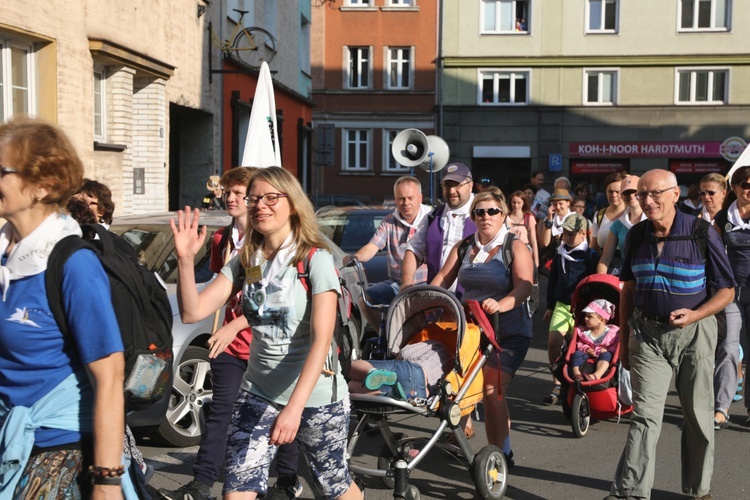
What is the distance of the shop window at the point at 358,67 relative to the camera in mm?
42688

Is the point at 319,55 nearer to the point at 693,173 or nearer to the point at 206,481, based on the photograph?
the point at 693,173

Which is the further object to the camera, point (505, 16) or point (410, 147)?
point (505, 16)

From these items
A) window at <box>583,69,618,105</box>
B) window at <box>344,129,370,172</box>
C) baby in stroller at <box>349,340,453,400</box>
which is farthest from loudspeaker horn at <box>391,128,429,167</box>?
window at <box>344,129,370,172</box>

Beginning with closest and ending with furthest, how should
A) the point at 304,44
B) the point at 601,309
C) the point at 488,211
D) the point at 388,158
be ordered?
1. the point at 488,211
2. the point at 601,309
3. the point at 304,44
4. the point at 388,158

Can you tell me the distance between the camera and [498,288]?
19.7 feet

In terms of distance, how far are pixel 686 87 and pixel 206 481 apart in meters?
36.5

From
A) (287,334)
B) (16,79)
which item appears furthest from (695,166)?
(287,334)

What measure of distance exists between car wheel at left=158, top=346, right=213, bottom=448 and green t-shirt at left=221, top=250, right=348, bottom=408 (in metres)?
2.77

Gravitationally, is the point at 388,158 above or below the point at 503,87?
below

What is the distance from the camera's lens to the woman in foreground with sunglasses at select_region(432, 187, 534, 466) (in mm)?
5895

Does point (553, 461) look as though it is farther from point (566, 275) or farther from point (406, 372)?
point (566, 275)

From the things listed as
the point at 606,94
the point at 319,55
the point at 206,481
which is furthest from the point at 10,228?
the point at 319,55

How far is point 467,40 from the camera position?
A: 3931 centimetres

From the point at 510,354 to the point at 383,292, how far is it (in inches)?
80.3
